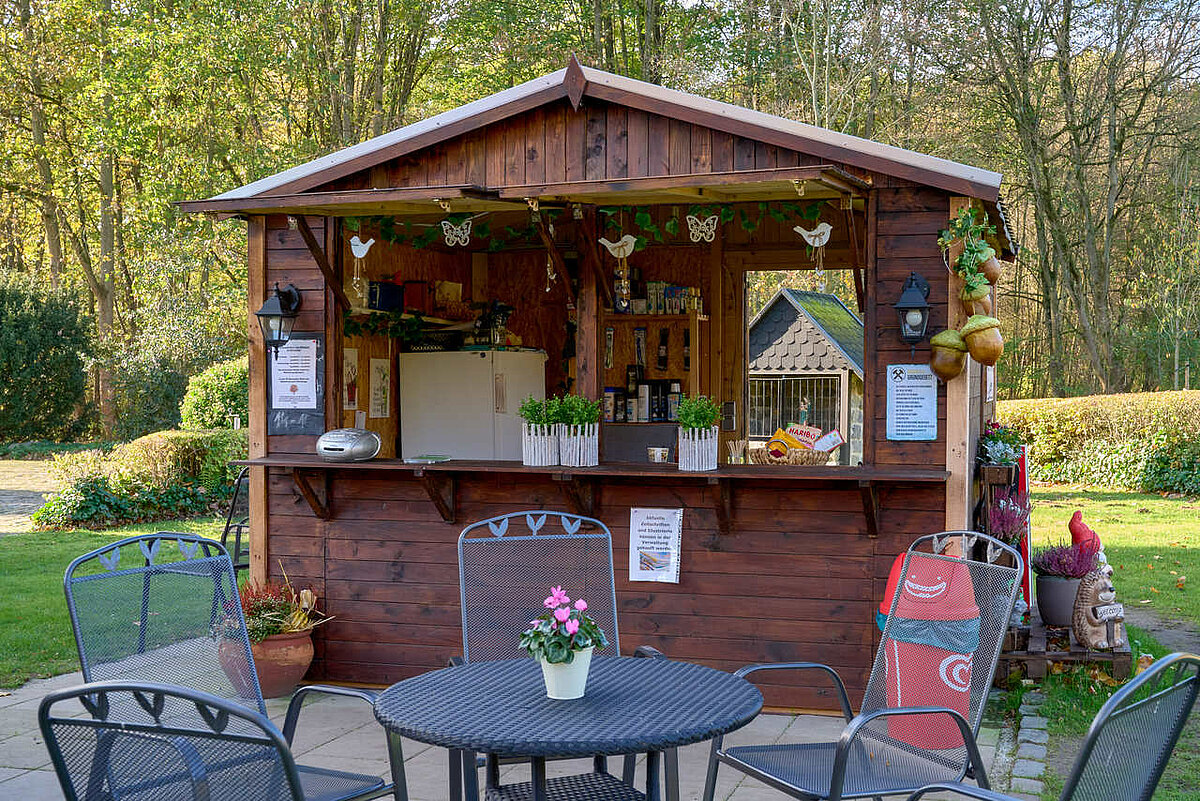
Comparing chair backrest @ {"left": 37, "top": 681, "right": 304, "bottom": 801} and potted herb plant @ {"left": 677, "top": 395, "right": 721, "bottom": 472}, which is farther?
potted herb plant @ {"left": 677, "top": 395, "right": 721, "bottom": 472}

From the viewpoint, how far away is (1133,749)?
2207 mm

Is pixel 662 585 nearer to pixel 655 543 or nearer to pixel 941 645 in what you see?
pixel 655 543

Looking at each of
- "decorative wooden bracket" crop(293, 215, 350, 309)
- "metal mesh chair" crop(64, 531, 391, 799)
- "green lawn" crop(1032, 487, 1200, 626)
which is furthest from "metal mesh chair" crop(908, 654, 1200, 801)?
"green lawn" crop(1032, 487, 1200, 626)

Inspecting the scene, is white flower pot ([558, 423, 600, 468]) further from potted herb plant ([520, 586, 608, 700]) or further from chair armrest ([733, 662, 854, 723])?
potted herb plant ([520, 586, 608, 700])

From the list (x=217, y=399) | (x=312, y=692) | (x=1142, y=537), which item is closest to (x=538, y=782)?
(x=312, y=692)

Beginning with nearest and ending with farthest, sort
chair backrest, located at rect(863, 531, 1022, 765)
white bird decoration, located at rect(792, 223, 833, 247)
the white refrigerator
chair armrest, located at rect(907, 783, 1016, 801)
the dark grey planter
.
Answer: chair armrest, located at rect(907, 783, 1016, 801)
chair backrest, located at rect(863, 531, 1022, 765)
white bird decoration, located at rect(792, 223, 833, 247)
the dark grey planter
the white refrigerator

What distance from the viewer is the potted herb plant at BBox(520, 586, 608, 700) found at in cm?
303

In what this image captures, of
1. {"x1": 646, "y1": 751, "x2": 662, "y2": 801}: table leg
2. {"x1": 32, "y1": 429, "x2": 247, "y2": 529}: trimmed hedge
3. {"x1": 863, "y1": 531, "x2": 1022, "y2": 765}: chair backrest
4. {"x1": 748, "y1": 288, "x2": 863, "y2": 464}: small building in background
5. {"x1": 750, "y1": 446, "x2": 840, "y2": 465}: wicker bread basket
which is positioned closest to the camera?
{"x1": 646, "y1": 751, "x2": 662, "y2": 801}: table leg

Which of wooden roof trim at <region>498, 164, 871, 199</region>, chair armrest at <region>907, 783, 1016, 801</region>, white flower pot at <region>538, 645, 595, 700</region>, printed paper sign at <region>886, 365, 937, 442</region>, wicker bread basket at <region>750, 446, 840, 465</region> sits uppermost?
wooden roof trim at <region>498, 164, 871, 199</region>

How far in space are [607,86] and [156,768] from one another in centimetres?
408

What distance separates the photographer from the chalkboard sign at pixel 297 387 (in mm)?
6055

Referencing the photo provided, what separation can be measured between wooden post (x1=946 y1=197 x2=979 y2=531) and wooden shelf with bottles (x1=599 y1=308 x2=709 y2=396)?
9.52 ft

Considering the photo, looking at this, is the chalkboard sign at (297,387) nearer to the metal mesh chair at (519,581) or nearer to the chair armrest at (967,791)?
the metal mesh chair at (519,581)

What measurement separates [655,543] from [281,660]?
75.0 inches
